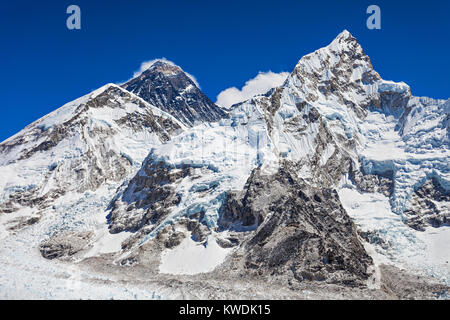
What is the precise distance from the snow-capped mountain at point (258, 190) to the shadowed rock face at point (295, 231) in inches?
11.9

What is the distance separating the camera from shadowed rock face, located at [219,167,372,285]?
70238 mm

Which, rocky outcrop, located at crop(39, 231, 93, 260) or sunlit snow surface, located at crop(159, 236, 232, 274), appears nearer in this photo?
sunlit snow surface, located at crop(159, 236, 232, 274)

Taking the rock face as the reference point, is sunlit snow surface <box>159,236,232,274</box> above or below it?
below

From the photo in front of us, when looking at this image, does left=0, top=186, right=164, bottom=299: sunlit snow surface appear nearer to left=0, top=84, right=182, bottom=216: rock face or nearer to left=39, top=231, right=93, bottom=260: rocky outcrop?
left=39, top=231, right=93, bottom=260: rocky outcrop

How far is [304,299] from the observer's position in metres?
61.2

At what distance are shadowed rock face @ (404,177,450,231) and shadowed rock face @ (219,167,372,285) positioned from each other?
16.6 m

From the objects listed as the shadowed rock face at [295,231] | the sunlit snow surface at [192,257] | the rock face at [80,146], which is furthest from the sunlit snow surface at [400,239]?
the rock face at [80,146]

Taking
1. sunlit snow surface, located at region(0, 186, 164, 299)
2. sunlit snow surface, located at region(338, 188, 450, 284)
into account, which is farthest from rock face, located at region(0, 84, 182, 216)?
sunlit snow surface, located at region(338, 188, 450, 284)

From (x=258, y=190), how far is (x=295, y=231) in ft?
59.4

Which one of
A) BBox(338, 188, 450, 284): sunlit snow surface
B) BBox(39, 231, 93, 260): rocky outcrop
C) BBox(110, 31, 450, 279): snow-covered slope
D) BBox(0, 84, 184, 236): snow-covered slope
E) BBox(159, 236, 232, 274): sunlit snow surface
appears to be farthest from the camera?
BBox(0, 84, 184, 236): snow-covered slope
